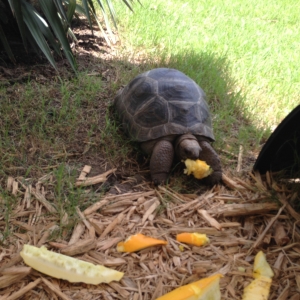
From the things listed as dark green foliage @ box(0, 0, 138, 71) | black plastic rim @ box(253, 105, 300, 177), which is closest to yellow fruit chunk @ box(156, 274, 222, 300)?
black plastic rim @ box(253, 105, 300, 177)

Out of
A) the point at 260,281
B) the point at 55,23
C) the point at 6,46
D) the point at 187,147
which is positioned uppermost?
the point at 55,23

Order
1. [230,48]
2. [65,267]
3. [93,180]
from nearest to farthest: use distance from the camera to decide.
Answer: [65,267], [93,180], [230,48]

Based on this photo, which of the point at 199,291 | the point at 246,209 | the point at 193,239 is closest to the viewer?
the point at 199,291

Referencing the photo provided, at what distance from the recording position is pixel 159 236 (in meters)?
2.15

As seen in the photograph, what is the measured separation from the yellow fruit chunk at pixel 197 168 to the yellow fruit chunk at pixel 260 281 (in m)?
0.68

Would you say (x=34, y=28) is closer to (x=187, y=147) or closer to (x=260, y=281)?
(x=187, y=147)

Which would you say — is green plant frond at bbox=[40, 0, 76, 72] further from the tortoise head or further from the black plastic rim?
the black plastic rim

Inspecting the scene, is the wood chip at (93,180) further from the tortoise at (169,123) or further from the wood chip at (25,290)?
the wood chip at (25,290)

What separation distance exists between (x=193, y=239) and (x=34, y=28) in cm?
239

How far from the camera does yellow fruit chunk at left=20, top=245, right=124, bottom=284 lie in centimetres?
180

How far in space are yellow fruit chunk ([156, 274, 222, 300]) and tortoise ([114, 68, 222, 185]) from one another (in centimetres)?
89

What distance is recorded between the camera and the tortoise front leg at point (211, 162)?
8.63ft

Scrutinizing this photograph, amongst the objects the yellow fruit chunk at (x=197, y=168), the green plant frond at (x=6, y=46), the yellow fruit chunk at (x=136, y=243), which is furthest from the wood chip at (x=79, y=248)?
the green plant frond at (x=6, y=46)

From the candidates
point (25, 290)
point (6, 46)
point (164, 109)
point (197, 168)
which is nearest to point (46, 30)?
point (6, 46)
